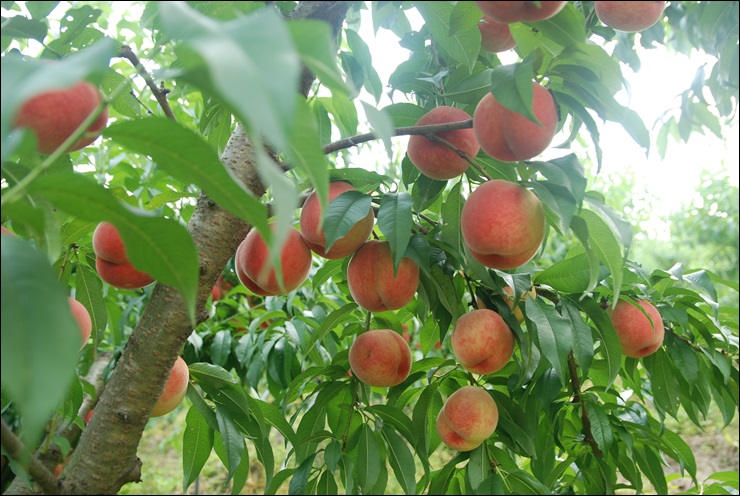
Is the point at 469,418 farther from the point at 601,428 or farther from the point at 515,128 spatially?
the point at 515,128

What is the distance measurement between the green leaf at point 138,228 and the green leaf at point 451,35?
1.28 feet

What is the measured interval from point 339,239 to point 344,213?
3.1 inches

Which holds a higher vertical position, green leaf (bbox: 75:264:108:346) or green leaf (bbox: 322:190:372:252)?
green leaf (bbox: 322:190:372:252)

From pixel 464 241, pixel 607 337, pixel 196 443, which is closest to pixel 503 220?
pixel 464 241

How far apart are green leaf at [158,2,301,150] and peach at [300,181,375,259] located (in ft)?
1.57

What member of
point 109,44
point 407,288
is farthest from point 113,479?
point 109,44

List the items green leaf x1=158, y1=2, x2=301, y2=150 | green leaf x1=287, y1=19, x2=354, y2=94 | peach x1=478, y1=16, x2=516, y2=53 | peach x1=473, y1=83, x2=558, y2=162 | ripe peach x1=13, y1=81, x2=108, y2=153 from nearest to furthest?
green leaf x1=158, y1=2, x2=301, y2=150, green leaf x1=287, y1=19, x2=354, y2=94, ripe peach x1=13, y1=81, x2=108, y2=153, peach x1=473, y1=83, x2=558, y2=162, peach x1=478, y1=16, x2=516, y2=53

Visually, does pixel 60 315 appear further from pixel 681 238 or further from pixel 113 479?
pixel 681 238

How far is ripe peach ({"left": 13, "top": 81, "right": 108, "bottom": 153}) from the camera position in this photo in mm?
465

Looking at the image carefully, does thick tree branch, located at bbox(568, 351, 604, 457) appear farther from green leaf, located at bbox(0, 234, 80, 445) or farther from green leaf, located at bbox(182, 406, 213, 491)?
green leaf, located at bbox(0, 234, 80, 445)

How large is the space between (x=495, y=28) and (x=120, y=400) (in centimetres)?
67

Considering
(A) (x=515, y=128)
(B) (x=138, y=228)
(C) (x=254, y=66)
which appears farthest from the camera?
(A) (x=515, y=128)

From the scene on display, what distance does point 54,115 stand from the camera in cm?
47

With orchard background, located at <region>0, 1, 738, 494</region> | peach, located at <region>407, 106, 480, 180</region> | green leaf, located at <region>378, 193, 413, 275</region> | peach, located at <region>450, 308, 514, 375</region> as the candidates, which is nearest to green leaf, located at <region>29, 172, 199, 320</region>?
orchard background, located at <region>0, 1, 738, 494</region>
